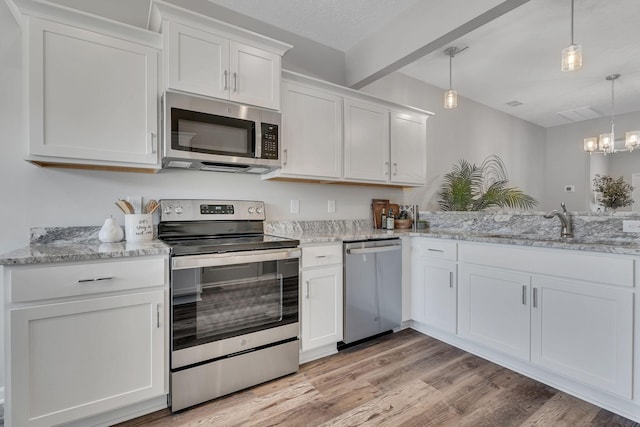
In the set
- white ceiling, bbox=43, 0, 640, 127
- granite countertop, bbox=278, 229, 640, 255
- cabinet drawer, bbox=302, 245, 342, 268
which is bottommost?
cabinet drawer, bbox=302, 245, 342, 268

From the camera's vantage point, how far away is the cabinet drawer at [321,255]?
2.16 meters

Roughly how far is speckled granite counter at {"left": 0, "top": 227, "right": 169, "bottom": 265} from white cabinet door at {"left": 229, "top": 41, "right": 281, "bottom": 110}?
1134 millimetres

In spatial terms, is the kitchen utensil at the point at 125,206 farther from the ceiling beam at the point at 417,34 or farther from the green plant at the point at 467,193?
the green plant at the point at 467,193

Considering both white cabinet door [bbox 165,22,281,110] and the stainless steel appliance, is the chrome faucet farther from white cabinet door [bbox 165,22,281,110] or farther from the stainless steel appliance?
white cabinet door [bbox 165,22,281,110]

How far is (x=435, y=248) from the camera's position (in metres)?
2.58

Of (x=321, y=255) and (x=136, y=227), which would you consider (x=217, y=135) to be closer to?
(x=136, y=227)

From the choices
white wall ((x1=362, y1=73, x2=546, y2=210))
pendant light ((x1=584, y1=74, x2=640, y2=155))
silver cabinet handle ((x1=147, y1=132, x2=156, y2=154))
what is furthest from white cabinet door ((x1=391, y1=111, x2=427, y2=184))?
pendant light ((x1=584, y1=74, x2=640, y2=155))

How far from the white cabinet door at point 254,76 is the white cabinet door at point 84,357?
1388 mm

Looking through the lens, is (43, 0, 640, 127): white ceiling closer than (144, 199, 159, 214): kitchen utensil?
No

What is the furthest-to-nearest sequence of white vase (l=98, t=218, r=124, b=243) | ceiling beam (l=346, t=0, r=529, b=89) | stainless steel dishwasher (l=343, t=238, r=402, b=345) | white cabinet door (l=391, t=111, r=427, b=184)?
white cabinet door (l=391, t=111, r=427, b=184) → stainless steel dishwasher (l=343, t=238, r=402, b=345) → ceiling beam (l=346, t=0, r=529, b=89) → white vase (l=98, t=218, r=124, b=243)

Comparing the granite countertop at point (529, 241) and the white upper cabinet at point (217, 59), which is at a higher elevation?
the white upper cabinet at point (217, 59)

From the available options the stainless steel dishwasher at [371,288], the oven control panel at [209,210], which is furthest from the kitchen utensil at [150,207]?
the stainless steel dishwasher at [371,288]

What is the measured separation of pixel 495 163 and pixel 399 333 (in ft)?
11.5

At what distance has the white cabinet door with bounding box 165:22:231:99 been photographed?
1819mm
